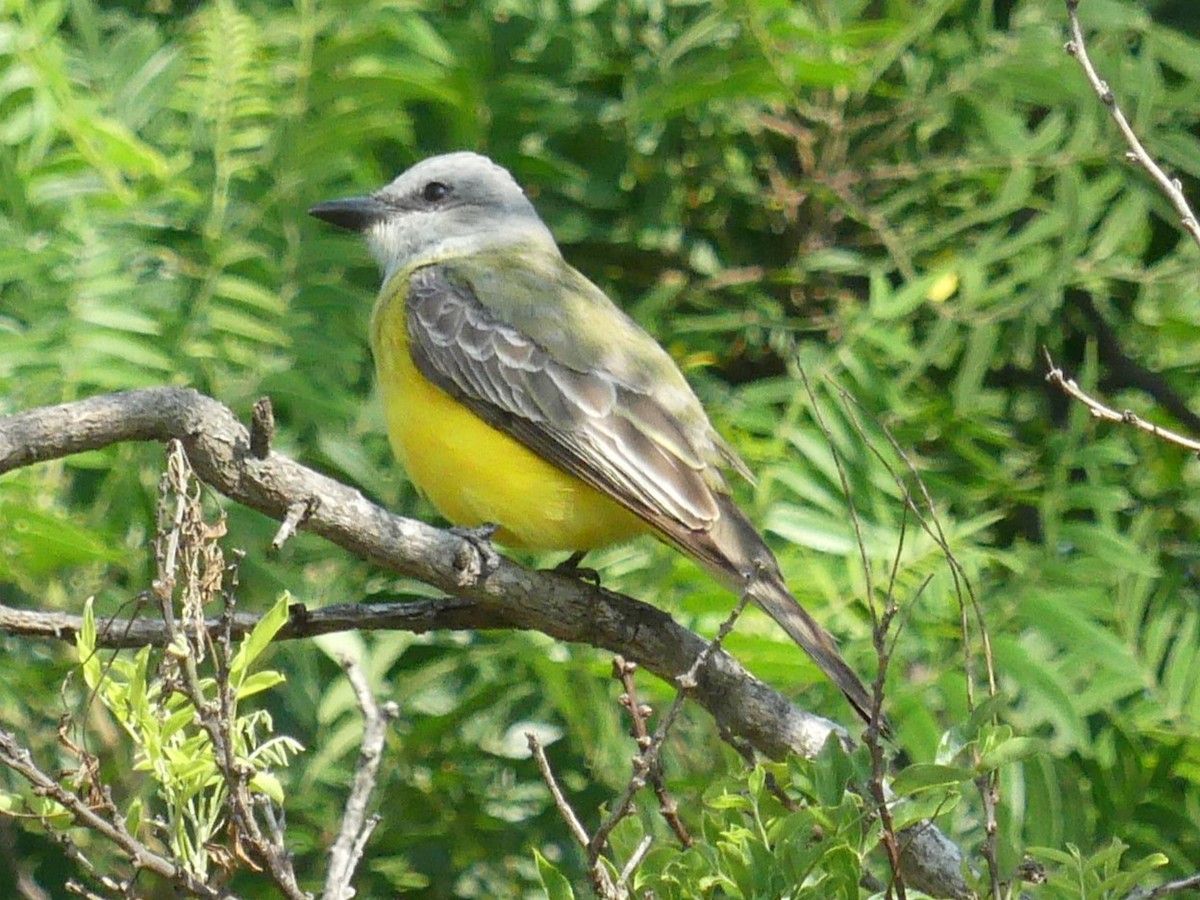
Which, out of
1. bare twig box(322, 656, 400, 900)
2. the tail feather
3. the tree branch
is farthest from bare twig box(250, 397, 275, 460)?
the tail feather

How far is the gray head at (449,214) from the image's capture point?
5.77 metres

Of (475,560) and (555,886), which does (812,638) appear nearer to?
(475,560)

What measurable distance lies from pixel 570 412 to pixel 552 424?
0.07 metres

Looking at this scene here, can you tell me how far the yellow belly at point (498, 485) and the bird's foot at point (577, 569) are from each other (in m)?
0.08

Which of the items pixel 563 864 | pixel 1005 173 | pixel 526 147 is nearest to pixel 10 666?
pixel 563 864

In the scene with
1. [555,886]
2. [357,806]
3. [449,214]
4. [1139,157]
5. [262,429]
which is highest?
[1139,157]

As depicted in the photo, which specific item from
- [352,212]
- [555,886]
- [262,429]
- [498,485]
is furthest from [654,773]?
[352,212]

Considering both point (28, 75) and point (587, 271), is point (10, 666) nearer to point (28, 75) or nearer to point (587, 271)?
point (28, 75)

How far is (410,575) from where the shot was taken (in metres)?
3.75

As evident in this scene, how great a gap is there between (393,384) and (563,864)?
4.95 feet

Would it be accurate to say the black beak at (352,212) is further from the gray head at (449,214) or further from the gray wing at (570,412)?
the gray wing at (570,412)

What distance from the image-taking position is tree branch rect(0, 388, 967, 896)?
3.40m

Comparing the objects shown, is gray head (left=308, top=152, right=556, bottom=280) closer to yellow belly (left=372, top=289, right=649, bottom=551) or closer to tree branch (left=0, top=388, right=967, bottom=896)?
yellow belly (left=372, top=289, right=649, bottom=551)

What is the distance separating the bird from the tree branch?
27 centimetres
